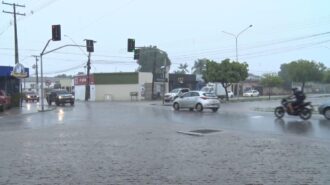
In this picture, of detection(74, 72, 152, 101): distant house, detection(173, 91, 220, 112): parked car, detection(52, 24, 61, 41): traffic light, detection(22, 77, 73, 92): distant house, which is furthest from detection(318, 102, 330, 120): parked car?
detection(22, 77, 73, 92): distant house

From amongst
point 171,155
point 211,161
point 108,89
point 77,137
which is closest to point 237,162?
point 211,161

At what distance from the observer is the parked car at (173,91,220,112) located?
1287 inches

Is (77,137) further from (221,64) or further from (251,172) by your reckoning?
(221,64)

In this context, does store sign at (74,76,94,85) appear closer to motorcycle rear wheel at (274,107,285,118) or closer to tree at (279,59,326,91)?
tree at (279,59,326,91)

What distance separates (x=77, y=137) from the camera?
15.7 meters

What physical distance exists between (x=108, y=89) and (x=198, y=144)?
64482 mm

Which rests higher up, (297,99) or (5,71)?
(5,71)

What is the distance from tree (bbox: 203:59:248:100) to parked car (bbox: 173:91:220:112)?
22.1 meters

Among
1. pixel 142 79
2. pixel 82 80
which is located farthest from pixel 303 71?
pixel 82 80

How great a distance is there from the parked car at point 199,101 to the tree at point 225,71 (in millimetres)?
22074

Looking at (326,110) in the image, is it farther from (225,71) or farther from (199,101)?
(225,71)

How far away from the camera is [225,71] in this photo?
56281 mm

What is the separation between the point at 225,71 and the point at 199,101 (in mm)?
24006

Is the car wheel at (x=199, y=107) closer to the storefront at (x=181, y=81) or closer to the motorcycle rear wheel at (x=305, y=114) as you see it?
the motorcycle rear wheel at (x=305, y=114)
